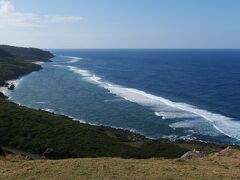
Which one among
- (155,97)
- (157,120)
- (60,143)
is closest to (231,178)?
(60,143)

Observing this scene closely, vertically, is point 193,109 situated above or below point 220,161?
below

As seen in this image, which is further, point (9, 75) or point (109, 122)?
point (9, 75)

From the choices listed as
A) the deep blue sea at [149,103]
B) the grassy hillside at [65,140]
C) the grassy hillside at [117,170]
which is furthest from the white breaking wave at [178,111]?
the grassy hillside at [117,170]

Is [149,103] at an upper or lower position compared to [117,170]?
lower

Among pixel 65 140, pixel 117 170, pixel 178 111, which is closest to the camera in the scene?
pixel 117 170

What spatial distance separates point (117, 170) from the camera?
1070 inches

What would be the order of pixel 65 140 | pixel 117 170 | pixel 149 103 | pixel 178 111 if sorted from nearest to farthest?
pixel 117 170, pixel 65 140, pixel 178 111, pixel 149 103

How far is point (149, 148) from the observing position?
61.8 m

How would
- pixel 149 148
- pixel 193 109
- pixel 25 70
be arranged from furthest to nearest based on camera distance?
pixel 25 70 → pixel 193 109 → pixel 149 148

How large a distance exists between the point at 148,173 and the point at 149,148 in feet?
116

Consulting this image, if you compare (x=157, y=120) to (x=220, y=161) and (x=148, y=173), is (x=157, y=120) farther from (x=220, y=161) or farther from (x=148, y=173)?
(x=148, y=173)

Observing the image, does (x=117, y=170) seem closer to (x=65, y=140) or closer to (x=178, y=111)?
(x=65, y=140)

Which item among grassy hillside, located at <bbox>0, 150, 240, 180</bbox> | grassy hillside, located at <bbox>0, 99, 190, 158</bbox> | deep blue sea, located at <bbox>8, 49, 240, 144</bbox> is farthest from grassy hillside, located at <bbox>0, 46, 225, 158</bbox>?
grassy hillside, located at <bbox>0, 150, 240, 180</bbox>

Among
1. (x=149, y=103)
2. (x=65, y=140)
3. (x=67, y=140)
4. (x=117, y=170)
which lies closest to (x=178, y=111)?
(x=149, y=103)
